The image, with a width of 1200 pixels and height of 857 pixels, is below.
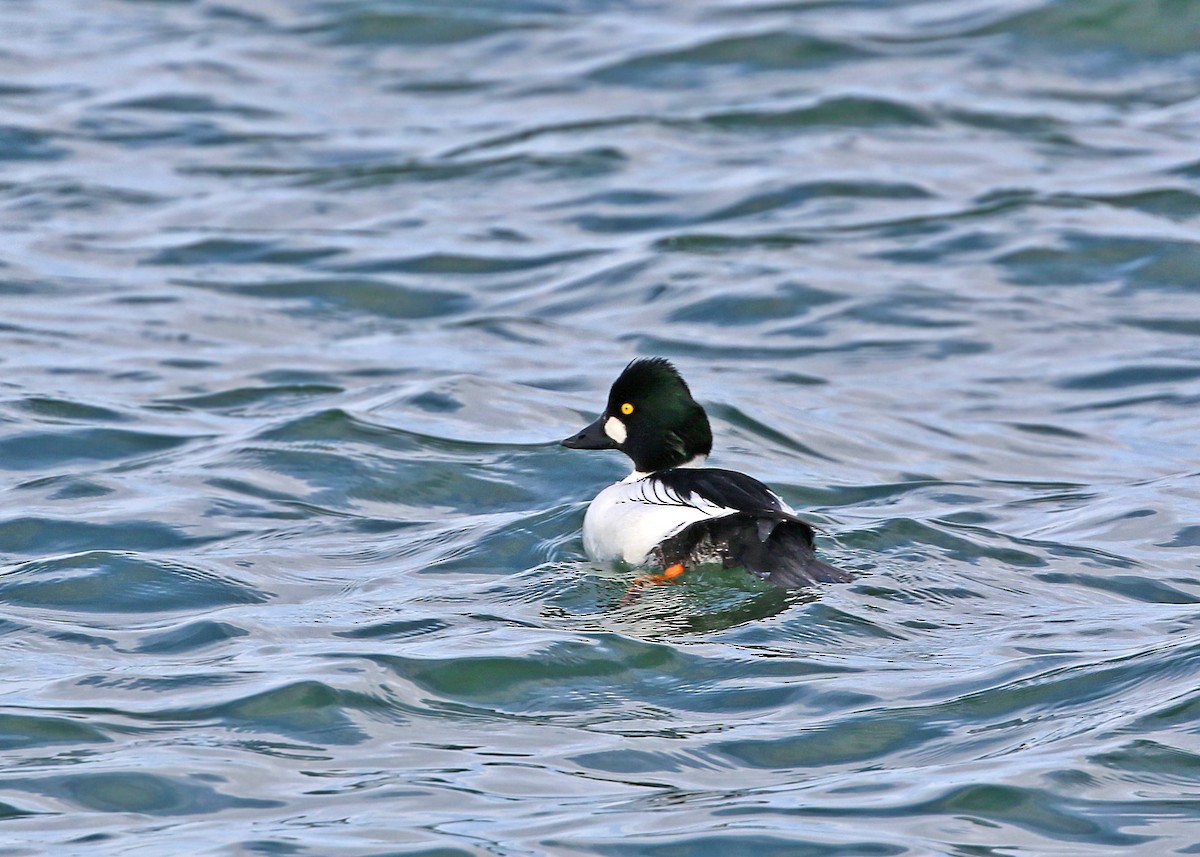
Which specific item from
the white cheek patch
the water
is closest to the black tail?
the water

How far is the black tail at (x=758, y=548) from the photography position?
6.68m

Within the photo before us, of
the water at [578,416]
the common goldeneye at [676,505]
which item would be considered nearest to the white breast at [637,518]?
the common goldeneye at [676,505]

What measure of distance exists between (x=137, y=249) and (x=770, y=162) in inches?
194

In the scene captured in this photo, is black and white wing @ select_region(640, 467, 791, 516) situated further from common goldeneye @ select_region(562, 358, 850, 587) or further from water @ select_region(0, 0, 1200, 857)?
water @ select_region(0, 0, 1200, 857)

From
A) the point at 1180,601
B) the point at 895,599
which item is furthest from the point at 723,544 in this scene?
the point at 1180,601

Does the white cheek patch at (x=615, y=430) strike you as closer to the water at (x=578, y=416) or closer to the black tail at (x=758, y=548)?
the water at (x=578, y=416)

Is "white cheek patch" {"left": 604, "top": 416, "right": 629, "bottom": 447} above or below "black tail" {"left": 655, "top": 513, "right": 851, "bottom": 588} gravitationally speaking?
above

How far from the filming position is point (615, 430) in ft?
25.3

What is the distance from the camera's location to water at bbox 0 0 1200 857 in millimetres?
5230

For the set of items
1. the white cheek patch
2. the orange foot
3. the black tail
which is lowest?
the orange foot

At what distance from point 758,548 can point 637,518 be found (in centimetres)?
61

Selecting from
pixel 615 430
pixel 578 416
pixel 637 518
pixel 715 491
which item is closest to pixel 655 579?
pixel 637 518

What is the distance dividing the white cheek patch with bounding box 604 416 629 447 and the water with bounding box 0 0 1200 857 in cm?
44

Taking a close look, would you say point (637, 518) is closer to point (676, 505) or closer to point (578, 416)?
point (676, 505)
